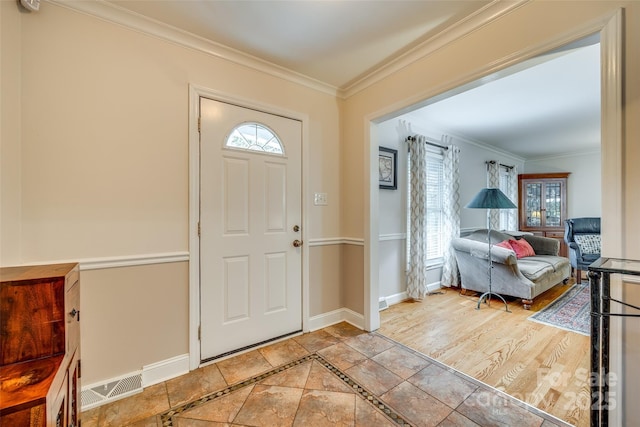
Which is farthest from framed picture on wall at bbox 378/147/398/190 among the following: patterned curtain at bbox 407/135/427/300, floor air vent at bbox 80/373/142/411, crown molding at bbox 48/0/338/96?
floor air vent at bbox 80/373/142/411

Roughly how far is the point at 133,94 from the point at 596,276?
8.78ft

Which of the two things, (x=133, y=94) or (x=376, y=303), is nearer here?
(x=133, y=94)

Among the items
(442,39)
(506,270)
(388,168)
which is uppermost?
(442,39)

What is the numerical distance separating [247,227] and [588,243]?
5.47 meters

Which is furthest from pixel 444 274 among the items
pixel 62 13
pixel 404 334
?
pixel 62 13

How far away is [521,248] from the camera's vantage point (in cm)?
412

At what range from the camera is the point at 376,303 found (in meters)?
2.58

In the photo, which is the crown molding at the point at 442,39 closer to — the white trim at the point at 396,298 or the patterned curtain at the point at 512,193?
the white trim at the point at 396,298

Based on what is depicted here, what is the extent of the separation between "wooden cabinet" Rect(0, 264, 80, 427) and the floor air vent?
63cm

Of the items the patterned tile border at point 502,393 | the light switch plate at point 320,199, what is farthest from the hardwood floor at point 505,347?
the light switch plate at point 320,199

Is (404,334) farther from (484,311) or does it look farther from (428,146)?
(428,146)

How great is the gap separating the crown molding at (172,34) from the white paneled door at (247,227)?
379 millimetres

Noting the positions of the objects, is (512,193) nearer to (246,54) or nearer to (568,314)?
(568,314)

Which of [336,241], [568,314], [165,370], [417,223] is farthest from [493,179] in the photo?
[165,370]
